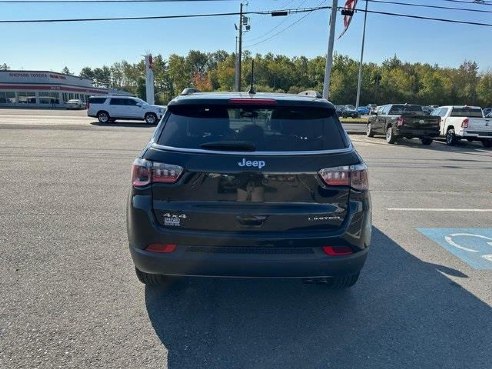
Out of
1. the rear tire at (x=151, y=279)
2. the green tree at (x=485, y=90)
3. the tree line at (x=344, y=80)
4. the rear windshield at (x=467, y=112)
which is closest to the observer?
the rear tire at (x=151, y=279)

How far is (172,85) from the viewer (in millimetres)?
81062

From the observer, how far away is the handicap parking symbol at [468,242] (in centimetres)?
433

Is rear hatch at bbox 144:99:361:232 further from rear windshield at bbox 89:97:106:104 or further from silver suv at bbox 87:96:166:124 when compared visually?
rear windshield at bbox 89:97:106:104

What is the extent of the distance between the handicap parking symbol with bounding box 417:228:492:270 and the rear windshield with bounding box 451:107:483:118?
48.5 ft

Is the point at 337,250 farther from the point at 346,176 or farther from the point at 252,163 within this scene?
the point at 252,163

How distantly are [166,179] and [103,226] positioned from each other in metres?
2.87

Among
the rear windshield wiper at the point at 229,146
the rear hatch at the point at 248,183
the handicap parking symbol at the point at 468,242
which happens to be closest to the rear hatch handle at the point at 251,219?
the rear hatch at the point at 248,183

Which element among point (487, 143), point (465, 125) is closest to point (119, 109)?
point (465, 125)

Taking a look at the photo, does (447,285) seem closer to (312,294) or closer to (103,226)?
(312,294)

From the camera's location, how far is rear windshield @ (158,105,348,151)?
2777mm

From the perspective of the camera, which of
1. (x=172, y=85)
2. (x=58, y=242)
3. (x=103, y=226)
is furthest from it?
(x=172, y=85)

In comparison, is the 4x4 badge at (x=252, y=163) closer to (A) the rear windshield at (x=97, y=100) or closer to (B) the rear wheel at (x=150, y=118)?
(B) the rear wheel at (x=150, y=118)

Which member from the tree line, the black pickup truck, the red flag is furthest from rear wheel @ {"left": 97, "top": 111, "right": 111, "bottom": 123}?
the tree line

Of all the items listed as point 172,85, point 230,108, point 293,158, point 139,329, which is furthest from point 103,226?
point 172,85
